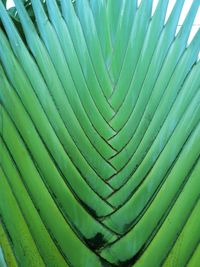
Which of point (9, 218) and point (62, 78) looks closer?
point (9, 218)

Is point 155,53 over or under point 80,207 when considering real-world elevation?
over

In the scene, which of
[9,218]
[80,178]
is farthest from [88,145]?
[9,218]

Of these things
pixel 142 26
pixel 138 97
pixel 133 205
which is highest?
pixel 142 26

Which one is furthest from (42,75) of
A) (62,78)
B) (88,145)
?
Answer: (88,145)

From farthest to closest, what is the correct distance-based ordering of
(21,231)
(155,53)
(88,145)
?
(155,53)
(88,145)
(21,231)

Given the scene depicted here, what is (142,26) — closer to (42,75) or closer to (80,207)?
(42,75)

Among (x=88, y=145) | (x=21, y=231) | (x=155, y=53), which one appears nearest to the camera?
(x=21, y=231)
